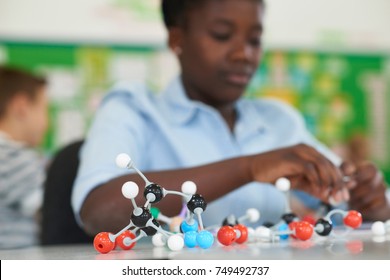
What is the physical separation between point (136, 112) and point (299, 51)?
2141 mm

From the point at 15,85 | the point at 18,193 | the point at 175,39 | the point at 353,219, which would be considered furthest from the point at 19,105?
the point at 353,219

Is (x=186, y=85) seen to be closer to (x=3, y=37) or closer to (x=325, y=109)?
(x=3, y=37)

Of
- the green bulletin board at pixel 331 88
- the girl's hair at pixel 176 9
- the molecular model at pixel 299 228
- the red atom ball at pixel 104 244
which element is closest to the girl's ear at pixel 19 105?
the green bulletin board at pixel 331 88

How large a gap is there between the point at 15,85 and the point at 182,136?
1403 mm

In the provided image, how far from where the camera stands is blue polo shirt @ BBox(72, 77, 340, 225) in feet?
2.98

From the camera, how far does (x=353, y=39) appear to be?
2998 mm

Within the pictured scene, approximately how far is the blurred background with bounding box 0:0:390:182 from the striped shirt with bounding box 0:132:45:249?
95 centimetres

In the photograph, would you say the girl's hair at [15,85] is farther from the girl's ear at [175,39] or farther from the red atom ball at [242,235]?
the red atom ball at [242,235]

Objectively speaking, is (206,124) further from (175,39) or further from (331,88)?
(331,88)

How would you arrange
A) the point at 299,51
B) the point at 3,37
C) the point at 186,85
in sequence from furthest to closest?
the point at 299,51 → the point at 3,37 → the point at 186,85

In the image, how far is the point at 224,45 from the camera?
983 mm
